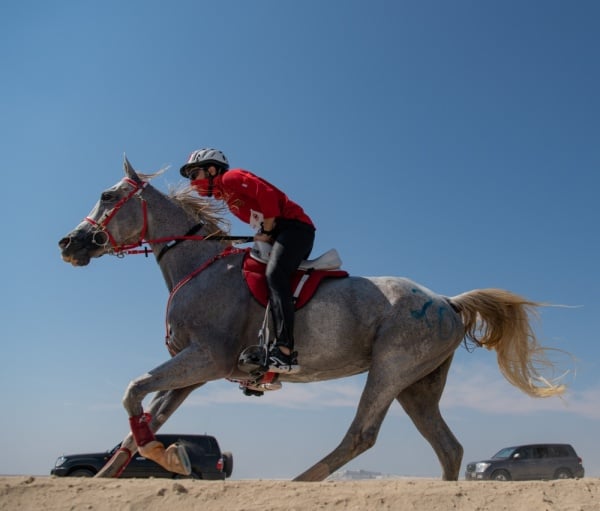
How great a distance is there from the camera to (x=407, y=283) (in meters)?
7.01

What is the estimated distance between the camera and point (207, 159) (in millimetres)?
7391

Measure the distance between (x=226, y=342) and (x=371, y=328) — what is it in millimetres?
1494

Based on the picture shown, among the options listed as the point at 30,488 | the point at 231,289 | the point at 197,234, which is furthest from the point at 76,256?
the point at 30,488

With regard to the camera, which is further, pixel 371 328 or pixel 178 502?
pixel 371 328

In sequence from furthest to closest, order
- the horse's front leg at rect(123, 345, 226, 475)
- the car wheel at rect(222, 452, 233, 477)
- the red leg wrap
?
the car wheel at rect(222, 452, 233, 477)
the red leg wrap
the horse's front leg at rect(123, 345, 226, 475)

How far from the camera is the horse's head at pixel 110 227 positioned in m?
7.17

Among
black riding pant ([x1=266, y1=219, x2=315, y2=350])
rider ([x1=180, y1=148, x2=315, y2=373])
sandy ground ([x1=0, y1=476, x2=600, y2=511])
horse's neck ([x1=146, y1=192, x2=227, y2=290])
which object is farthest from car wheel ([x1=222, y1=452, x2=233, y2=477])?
sandy ground ([x1=0, y1=476, x2=600, y2=511])

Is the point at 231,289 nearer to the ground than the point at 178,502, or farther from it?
farther from it

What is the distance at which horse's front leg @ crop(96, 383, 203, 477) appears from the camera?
6.18 m

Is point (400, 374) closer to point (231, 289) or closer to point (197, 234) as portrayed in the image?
point (231, 289)

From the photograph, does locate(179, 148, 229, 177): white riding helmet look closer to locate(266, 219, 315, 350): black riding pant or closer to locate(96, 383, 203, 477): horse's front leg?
locate(266, 219, 315, 350): black riding pant

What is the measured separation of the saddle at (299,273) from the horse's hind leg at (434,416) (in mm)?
1549

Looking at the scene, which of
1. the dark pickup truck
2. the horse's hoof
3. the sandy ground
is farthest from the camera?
the dark pickup truck

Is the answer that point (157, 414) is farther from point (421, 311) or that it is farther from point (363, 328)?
point (421, 311)
